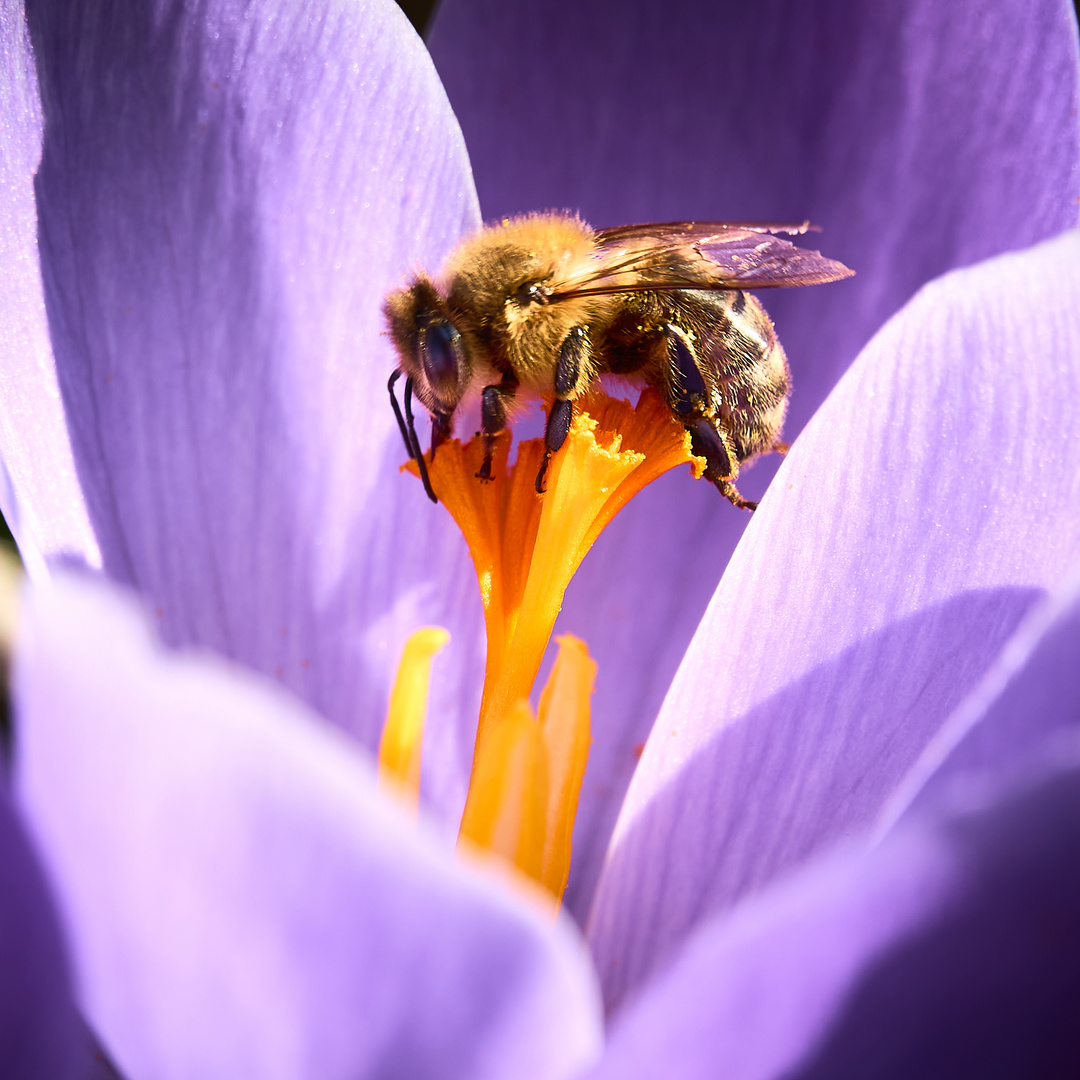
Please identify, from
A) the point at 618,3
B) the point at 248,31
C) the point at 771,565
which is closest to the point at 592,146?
the point at 618,3

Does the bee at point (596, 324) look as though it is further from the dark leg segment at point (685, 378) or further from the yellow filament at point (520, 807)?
the yellow filament at point (520, 807)

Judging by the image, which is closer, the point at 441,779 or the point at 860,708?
the point at 860,708

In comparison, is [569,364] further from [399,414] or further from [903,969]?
[903,969]

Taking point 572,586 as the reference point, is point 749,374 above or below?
above

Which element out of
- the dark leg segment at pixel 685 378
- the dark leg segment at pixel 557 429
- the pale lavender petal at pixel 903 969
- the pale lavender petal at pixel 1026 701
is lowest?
the pale lavender petal at pixel 903 969

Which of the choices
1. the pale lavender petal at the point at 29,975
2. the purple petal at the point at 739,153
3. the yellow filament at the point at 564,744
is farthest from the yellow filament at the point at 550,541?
the pale lavender petal at the point at 29,975

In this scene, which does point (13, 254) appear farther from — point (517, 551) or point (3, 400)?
point (517, 551)

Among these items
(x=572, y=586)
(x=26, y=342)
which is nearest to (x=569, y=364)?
(x=572, y=586)
